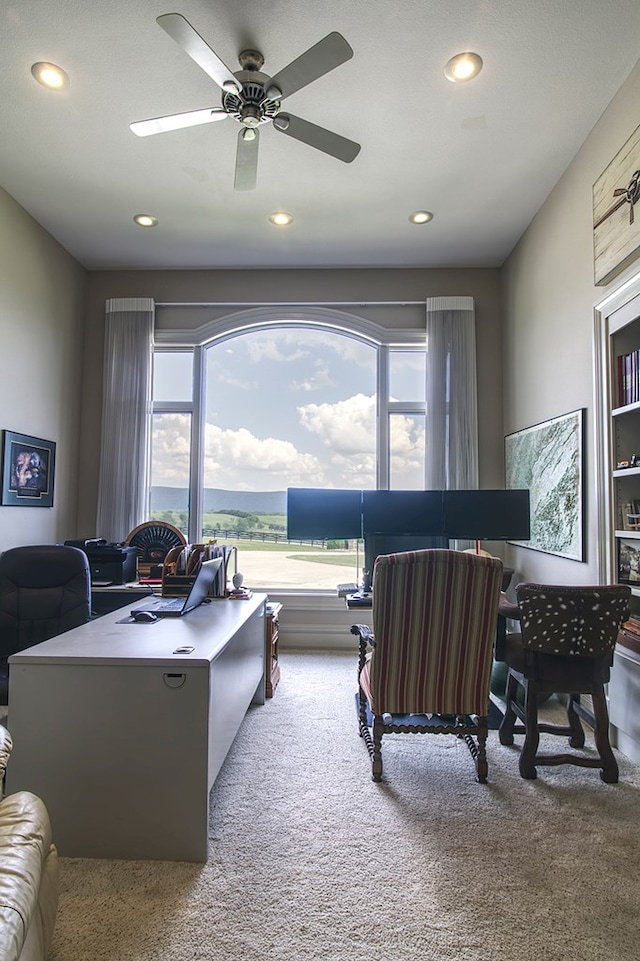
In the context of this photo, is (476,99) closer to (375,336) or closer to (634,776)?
(375,336)

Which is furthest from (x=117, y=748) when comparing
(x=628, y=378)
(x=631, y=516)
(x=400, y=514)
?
(x=628, y=378)

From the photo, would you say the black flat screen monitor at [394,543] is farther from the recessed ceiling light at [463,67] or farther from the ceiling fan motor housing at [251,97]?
the recessed ceiling light at [463,67]

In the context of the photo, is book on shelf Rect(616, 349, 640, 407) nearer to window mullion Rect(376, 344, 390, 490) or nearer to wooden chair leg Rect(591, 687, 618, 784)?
wooden chair leg Rect(591, 687, 618, 784)

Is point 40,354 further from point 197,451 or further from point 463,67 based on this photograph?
point 463,67

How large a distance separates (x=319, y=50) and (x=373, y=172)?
1392 mm

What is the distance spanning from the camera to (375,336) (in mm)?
4602

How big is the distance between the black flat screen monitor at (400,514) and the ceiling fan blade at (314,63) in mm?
2250

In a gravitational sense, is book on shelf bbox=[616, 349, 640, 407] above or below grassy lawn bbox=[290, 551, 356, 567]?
above

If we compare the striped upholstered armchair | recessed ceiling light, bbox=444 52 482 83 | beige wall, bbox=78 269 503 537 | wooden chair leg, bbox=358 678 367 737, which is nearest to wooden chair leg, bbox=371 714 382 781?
the striped upholstered armchair

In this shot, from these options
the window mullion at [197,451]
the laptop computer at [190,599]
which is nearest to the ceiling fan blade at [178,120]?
the laptop computer at [190,599]

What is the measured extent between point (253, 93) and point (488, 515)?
272 cm

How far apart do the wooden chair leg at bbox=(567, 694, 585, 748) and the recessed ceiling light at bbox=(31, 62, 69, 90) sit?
4.10 m

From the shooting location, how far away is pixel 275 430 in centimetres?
471

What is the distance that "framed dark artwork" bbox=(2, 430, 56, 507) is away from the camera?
3.55 m
